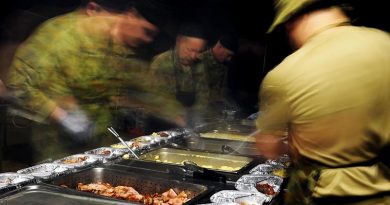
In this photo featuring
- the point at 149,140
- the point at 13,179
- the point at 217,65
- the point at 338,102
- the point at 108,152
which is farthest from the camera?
the point at 217,65

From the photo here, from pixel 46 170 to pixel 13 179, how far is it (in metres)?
0.26

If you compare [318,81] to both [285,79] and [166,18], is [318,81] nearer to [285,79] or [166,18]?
[285,79]

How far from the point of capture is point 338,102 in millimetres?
1513

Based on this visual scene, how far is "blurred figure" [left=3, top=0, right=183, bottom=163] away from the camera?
370 centimetres

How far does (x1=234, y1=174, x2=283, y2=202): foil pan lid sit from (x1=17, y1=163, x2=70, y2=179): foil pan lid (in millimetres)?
1139

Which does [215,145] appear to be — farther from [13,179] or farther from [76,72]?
[13,179]

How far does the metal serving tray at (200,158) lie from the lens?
10.8ft

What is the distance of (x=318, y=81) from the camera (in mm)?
1520

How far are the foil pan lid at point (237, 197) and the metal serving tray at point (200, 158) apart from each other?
1038 mm

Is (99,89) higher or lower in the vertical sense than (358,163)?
lower

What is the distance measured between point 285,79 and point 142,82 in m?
3.63

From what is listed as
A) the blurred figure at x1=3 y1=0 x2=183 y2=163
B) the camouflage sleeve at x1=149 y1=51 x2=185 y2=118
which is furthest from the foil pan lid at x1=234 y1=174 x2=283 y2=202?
the camouflage sleeve at x1=149 y1=51 x2=185 y2=118

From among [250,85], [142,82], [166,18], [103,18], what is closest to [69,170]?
[103,18]

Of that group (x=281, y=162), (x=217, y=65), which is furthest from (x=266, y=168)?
(x=217, y=65)
